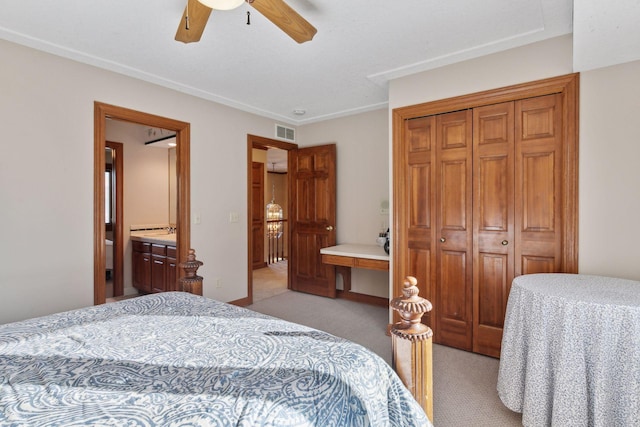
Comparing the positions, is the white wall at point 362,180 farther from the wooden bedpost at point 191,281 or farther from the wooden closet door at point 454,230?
the wooden bedpost at point 191,281

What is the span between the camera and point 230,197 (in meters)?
4.00

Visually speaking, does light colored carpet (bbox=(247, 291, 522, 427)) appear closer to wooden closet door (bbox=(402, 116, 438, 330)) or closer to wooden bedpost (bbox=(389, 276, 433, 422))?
wooden closet door (bbox=(402, 116, 438, 330))

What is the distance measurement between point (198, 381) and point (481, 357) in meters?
2.53

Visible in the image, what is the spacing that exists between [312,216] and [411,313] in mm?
3525

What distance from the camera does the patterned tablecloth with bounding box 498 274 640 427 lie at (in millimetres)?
1487

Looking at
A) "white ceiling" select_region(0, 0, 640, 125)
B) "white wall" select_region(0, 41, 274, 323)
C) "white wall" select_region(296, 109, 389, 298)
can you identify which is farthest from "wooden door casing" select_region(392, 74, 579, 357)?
"white wall" select_region(0, 41, 274, 323)

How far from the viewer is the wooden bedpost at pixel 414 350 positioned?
3.98ft

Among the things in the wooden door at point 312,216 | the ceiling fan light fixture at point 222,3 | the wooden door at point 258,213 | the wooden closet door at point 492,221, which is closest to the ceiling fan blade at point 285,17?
the ceiling fan light fixture at point 222,3

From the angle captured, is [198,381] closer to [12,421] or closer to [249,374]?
[249,374]

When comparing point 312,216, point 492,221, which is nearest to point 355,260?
point 312,216

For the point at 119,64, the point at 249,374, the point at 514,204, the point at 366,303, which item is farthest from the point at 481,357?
the point at 119,64

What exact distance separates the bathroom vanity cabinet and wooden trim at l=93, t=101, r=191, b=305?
47cm

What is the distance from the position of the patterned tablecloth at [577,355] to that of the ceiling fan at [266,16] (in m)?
1.97

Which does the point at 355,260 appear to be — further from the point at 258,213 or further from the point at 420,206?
the point at 258,213
